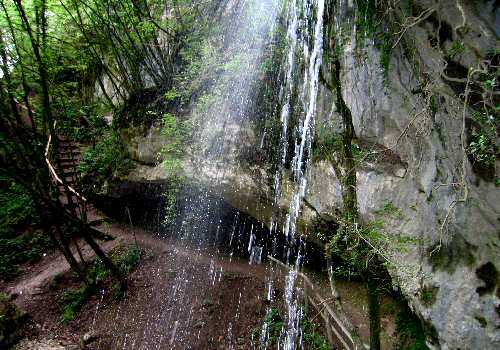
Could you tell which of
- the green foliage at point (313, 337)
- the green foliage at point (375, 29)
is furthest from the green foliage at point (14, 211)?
the green foliage at point (375, 29)

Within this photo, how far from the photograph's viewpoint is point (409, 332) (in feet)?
16.0

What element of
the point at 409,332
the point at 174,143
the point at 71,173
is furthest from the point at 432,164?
the point at 71,173

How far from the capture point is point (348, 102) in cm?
532

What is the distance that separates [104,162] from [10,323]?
14.1 ft

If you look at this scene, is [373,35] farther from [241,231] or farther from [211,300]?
[211,300]

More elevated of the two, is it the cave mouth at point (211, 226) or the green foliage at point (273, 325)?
the cave mouth at point (211, 226)

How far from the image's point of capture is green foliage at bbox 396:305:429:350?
15.3ft

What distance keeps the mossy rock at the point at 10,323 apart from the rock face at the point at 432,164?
6334mm

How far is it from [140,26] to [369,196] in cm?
628

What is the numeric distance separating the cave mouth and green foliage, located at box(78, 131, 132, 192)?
1.76ft

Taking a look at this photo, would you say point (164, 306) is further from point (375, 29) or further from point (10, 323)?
point (375, 29)

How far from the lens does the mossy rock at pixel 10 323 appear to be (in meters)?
5.67

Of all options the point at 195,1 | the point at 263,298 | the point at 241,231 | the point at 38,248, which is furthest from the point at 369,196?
Result: the point at 38,248

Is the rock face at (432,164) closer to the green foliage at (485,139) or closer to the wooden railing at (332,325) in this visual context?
the green foliage at (485,139)
